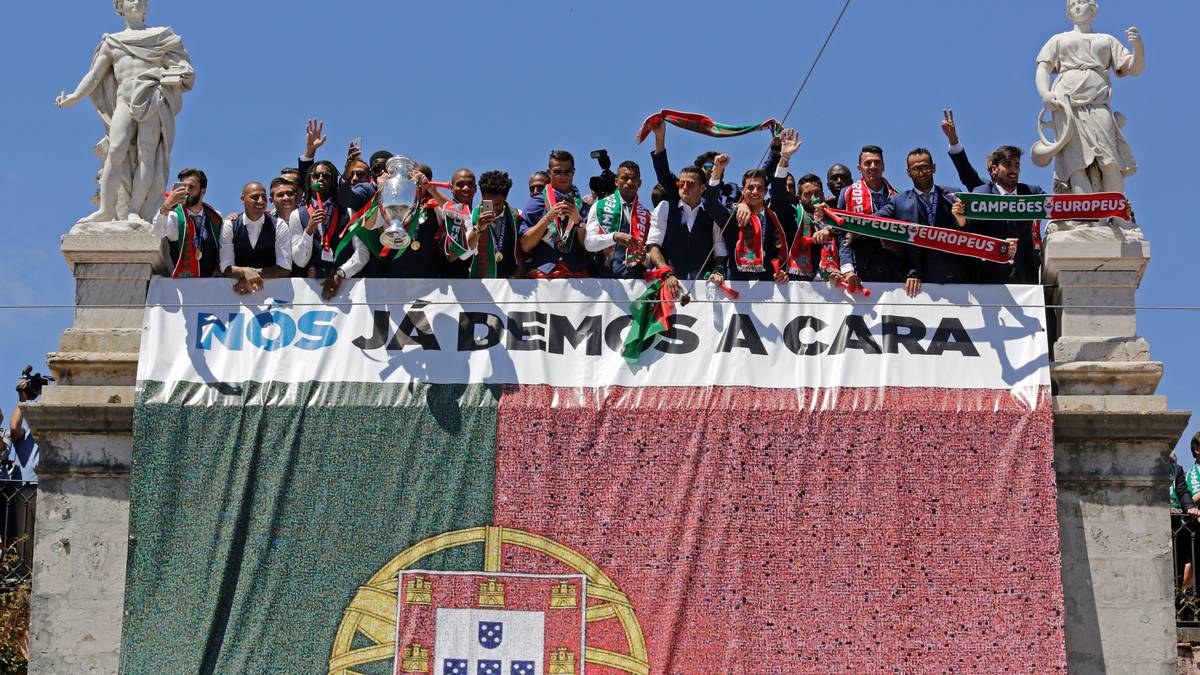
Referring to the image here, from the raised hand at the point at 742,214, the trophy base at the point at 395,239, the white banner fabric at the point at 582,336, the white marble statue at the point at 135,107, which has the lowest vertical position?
the white banner fabric at the point at 582,336

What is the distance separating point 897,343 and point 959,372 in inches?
22.4

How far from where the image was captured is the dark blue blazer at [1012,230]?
1862 cm

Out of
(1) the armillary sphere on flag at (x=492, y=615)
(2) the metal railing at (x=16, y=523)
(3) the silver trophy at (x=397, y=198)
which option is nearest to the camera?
(1) the armillary sphere on flag at (x=492, y=615)

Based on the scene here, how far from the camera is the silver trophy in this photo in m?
17.4

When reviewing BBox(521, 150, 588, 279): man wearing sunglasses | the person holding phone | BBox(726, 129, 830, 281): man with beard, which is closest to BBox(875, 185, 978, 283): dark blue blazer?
BBox(726, 129, 830, 281): man with beard

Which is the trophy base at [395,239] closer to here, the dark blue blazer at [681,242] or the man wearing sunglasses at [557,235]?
the man wearing sunglasses at [557,235]

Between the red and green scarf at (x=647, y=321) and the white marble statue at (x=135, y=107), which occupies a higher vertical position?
the white marble statue at (x=135, y=107)

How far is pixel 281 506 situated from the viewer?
57.2 ft

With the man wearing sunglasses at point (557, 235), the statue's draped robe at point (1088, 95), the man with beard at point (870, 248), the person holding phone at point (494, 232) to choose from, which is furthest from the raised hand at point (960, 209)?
the person holding phone at point (494, 232)

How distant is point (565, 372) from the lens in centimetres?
1788

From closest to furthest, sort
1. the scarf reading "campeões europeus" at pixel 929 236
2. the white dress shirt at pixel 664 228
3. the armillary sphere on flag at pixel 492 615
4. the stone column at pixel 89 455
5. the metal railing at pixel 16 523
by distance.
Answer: the armillary sphere on flag at pixel 492 615
the stone column at pixel 89 455
the scarf reading "campeões europeus" at pixel 929 236
the white dress shirt at pixel 664 228
the metal railing at pixel 16 523

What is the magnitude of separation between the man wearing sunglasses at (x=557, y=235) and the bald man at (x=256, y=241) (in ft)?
6.82

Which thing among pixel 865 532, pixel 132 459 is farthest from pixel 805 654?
pixel 132 459

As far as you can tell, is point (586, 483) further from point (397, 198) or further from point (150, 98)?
point (150, 98)
